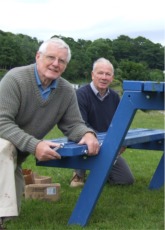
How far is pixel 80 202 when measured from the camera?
13.1 feet

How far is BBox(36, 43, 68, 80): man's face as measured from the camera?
3.88m

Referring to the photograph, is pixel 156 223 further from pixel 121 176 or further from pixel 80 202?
pixel 121 176

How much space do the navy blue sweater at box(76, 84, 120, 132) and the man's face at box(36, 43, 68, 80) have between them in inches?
61.9

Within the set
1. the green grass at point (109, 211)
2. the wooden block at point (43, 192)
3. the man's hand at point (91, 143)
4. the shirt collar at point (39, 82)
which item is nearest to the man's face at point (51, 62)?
the shirt collar at point (39, 82)

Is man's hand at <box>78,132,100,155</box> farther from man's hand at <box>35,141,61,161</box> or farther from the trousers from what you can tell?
the trousers

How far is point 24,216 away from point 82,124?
95 centimetres

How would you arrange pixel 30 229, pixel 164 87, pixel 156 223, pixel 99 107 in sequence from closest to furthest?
pixel 164 87, pixel 30 229, pixel 156 223, pixel 99 107

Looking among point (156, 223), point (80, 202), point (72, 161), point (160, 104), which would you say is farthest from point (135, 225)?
point (160, 104)

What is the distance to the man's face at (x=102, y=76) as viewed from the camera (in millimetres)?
5574

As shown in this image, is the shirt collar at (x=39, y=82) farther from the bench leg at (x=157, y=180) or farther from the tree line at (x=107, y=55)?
the bench leg at (x=157, y=180)

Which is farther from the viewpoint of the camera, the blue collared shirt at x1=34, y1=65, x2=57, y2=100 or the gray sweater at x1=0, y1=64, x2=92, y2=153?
the blue collared shirt at x1=34, y1=65, x2=57, y2=100

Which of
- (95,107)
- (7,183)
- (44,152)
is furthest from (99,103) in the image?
(7,183)

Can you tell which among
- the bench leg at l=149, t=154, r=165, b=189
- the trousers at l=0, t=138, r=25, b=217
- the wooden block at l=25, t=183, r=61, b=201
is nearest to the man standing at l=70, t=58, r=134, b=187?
the bench leg at l=149, t=154, r=165, b=189

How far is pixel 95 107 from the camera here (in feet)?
18.3
